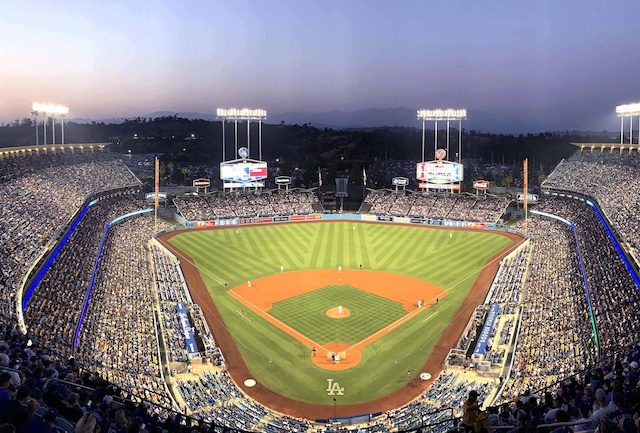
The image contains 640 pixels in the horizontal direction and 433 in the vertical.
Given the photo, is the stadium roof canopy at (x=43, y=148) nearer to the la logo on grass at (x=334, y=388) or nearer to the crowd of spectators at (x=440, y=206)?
the la logo on grass at (x=334, y=388)

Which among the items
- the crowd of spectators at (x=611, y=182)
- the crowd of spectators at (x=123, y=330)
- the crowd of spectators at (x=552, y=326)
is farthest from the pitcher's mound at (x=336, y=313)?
the crowd of spectators at (x=611, y=182)

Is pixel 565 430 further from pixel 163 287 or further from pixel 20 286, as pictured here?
pixel 163 287

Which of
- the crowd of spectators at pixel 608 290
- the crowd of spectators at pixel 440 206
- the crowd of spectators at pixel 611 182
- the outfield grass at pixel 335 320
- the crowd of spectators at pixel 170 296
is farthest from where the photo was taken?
the crowd of spectators at pixel 440 206

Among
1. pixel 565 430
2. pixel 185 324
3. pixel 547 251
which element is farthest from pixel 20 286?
pixel 547 251

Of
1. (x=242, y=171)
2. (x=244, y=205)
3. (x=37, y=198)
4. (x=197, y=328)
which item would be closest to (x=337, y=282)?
(x=197, y=328)

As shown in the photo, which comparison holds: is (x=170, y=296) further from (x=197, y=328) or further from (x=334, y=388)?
(x=334, y=388)
